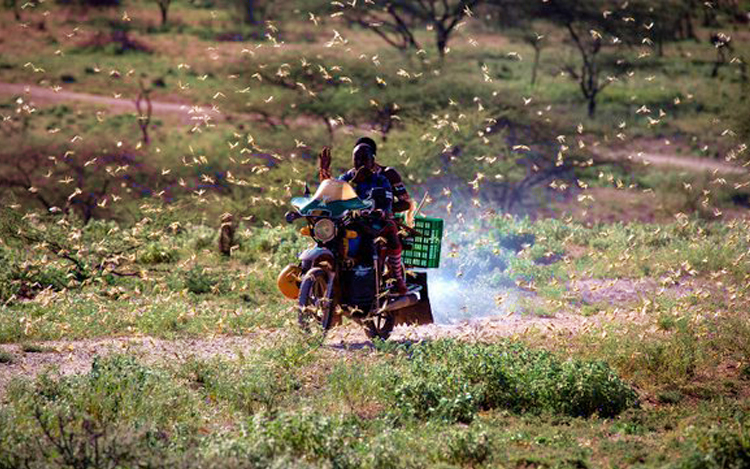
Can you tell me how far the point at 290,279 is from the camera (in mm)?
11914

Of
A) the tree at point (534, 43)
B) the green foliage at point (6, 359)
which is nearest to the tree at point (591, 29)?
the tree at point (534, 43)

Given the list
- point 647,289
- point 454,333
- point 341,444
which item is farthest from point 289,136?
point 341,444

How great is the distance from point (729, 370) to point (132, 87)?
34386mm

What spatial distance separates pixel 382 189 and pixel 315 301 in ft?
4.46

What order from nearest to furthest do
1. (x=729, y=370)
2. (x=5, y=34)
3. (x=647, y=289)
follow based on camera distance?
1. (x=729, y=370)
2. (x=647, y=289)
3. (x=5, y=34)

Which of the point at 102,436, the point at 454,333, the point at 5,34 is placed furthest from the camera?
the point at 5,34

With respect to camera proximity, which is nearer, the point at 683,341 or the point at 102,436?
the point at 102,436

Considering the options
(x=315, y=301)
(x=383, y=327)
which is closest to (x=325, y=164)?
(x=315, y=301)

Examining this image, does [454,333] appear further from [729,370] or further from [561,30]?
[561,30]

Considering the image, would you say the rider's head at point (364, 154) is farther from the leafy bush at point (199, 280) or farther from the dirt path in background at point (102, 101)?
the dirt path in background at point (102, 101)

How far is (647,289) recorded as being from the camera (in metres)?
16.4

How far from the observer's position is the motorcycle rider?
11.8 m

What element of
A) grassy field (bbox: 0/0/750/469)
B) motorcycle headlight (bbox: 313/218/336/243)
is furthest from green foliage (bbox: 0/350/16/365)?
motorcycle headlight (bbox: 313/218/336/243)

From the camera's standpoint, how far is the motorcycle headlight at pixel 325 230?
1149cm
